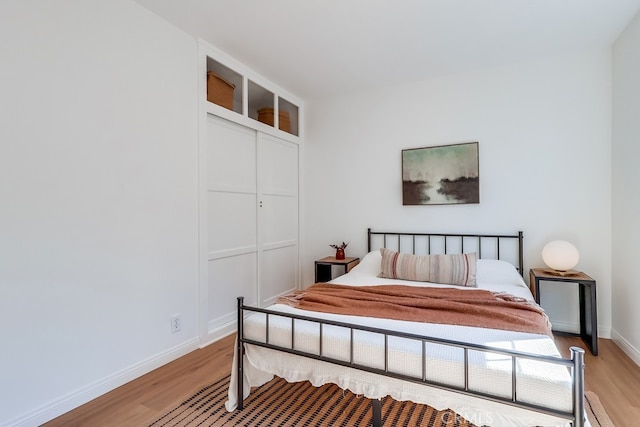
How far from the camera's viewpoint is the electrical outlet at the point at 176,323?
94.8 inches

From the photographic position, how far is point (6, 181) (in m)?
1.56

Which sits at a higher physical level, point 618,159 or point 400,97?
point 400,97

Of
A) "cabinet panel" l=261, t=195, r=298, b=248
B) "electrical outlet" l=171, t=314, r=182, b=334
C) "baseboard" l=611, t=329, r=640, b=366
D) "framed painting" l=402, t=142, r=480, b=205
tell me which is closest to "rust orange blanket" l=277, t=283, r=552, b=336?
"electrical outlet" l=171, t=314, r=182, b=334

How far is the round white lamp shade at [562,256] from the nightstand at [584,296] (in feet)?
0.25

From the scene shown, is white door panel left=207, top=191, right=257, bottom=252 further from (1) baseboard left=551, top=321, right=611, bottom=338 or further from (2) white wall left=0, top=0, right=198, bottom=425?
(1) baseboard left=551, top=321, right=611, bottom=338

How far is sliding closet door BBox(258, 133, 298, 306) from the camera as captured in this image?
11.1 feet

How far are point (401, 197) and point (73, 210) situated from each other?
2.84 metres

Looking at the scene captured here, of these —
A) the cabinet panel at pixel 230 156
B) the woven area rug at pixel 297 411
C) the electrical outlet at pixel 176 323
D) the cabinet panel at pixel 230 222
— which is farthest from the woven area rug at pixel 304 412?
the cabinet panel at pixel 230 156

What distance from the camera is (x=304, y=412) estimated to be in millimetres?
1774

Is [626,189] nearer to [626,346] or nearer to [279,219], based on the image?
[626,346]

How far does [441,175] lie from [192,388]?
282 cm

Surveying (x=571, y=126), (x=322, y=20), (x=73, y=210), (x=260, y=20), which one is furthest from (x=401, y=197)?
(x=73, y=210)

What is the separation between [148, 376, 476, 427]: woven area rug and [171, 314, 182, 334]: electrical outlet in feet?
1.97

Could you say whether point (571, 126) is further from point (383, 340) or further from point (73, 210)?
point (73, 210)
